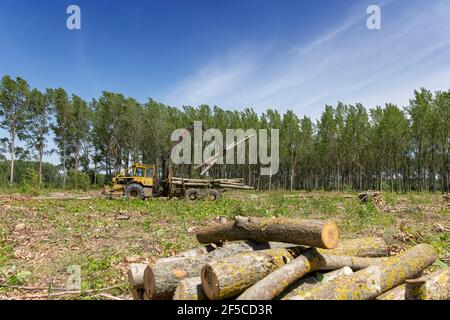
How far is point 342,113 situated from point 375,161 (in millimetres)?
10229

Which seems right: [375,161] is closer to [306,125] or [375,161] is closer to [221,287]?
[306,125]

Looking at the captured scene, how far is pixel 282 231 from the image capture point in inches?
178

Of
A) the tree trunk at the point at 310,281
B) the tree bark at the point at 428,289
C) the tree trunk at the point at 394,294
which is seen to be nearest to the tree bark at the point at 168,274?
the tree trunk at the point at 310,281

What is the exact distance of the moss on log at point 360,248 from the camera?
5.09m

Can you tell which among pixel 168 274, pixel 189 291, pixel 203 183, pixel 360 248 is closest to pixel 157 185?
pixel 203 183

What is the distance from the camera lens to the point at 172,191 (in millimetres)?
21859

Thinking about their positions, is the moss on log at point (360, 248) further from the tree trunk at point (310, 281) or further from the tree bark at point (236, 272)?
the tree bark at point (236, 272)

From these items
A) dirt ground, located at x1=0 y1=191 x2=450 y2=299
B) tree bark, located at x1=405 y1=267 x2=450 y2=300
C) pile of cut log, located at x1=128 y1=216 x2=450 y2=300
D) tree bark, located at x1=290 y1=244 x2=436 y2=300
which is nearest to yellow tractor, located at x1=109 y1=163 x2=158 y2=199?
dirt ground, located at x1=0 y1=191 x2=450 y2=299

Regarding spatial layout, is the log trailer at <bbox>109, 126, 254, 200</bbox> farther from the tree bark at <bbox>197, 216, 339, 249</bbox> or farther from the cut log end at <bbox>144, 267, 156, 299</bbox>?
the cut log end at <bbox>144, 267, 156, 299</bbox>

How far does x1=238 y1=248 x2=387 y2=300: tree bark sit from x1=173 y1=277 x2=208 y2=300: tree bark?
527 mm

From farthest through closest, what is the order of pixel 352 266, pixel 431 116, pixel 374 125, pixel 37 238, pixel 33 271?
pixel 374 125 → pixel 431 116 → pixel 37 238 → pixel 33 271 → pixel 352 266

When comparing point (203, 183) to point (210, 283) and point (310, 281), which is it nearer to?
point (310, 281)
